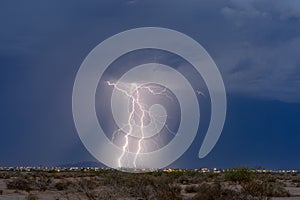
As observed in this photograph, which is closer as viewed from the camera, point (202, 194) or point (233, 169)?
point (202, 194)

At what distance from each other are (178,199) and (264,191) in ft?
13.1

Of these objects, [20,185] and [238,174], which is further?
[20,185]

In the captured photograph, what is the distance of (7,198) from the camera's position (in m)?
29.3

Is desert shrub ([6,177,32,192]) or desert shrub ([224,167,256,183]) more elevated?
desert shrub ([6,177,32,192])

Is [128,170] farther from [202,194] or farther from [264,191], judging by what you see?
[264,191]

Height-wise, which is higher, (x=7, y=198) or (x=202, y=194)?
(x=7, y=198)

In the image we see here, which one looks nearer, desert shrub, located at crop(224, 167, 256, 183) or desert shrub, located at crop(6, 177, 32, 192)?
desert shrub, located at crop(224, 167, 256, 183)

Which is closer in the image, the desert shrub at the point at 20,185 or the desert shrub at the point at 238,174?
the desert shrub at the point at 238,174

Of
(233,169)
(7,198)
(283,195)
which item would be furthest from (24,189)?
(283,195)

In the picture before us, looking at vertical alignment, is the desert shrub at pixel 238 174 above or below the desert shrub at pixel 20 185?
below

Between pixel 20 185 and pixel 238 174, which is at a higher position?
pixel 20 185

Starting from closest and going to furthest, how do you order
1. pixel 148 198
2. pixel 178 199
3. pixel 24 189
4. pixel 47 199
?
1. pixel 148 198
2. pixel 178 199
3. pixel 47 199
4. pixel 24 189

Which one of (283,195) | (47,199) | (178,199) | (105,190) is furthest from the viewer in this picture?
(283,195)

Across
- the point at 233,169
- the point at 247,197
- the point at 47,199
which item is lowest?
the point at 247,197
